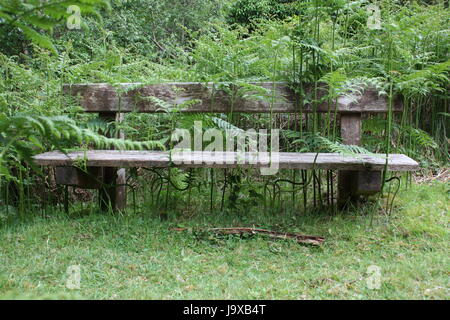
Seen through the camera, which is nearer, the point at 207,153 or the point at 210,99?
the point at 207,153

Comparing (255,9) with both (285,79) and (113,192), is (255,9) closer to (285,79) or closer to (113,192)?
(285,79)

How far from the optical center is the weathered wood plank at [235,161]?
9.46 ft

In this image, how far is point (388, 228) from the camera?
2.99 metres

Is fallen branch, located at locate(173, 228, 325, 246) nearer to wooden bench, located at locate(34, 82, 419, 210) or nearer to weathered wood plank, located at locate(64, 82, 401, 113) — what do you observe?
Answer: wooden bench, located at locate(34, 82, 419, 210)

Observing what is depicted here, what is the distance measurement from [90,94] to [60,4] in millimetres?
2080

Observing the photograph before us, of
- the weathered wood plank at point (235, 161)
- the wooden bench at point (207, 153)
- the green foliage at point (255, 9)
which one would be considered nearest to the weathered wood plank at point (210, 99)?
the wooden bench at point (207, 153)

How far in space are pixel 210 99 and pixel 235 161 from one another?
80 cm

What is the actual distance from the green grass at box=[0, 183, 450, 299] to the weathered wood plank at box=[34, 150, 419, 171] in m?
0.48

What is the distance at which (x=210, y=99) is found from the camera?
3.52 meters

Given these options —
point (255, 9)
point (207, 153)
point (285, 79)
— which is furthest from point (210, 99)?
point (255, 9)

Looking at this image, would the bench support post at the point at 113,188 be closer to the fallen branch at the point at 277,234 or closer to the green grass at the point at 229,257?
the green grass at the point at 229,257

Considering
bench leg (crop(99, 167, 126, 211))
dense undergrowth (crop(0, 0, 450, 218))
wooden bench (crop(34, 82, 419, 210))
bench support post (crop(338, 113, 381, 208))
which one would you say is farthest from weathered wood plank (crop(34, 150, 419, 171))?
bench leg (crop(99, 167, 126, 211))

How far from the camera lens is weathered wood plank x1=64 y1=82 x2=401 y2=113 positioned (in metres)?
3.36

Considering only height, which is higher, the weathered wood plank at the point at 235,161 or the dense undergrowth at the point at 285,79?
the dense undergrowth at the point at 285,79
